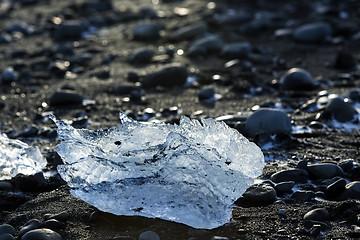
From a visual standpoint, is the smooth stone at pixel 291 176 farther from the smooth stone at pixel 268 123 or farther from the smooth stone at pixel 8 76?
the smooth stone at pixel 8 76

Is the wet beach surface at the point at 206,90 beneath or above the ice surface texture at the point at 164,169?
beneath

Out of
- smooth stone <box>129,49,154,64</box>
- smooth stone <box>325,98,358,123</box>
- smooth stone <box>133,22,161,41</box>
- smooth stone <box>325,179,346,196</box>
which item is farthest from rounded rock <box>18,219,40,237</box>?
smooth stone <box>133,22,161,41</box>

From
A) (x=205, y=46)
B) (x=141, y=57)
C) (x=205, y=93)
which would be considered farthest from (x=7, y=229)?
(x=205, y=46)

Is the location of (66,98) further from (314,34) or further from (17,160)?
(314,34)

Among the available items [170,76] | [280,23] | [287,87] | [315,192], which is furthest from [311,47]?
[315,192]

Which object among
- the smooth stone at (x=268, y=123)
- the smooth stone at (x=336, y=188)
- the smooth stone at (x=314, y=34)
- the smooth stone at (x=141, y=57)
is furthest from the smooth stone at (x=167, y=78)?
the smooth stone at (x=336, y=188)

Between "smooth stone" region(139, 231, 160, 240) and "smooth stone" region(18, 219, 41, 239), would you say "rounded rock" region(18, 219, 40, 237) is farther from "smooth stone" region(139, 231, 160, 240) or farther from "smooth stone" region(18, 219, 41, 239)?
"smooth stone" region(139, 231, 160, 240)
